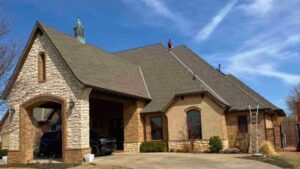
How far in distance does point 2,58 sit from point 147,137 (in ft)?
45.5

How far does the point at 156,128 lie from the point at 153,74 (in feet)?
17.4

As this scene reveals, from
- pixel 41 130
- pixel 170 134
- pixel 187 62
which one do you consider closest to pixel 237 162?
pixel 170 134

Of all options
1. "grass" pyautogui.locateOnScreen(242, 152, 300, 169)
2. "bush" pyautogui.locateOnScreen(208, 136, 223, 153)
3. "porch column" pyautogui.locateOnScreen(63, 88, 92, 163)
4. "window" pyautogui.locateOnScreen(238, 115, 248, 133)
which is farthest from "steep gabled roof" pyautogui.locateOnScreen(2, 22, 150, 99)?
"grass" pyautogui.locateOnScreen(242, 152, 300, 169)

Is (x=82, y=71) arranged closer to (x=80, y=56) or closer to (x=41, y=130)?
(x=80, y=56)

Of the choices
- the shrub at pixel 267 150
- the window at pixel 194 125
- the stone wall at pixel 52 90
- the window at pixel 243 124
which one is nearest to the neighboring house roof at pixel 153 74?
the stone wall at pixel 52 90

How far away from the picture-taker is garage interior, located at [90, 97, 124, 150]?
1144 inches

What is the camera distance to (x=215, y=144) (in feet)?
78.7

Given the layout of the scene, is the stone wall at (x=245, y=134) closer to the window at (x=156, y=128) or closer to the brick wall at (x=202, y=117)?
the brick wall at (x=202, y=117)

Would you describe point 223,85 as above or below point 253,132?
above

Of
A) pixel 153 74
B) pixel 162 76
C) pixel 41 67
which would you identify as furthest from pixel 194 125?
pixel 41 67

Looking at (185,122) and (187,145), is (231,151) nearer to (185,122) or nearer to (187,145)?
(187,145)

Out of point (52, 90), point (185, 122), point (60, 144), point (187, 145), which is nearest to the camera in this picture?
point (52, 90)

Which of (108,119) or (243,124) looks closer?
(243,124)

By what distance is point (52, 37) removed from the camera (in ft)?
74.0
